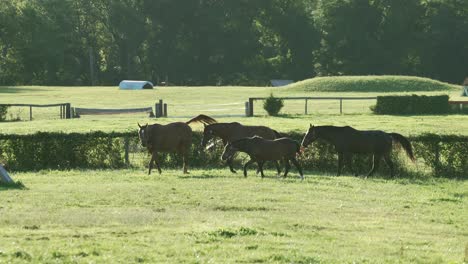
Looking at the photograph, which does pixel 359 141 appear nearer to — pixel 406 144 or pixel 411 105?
pixel 406 144

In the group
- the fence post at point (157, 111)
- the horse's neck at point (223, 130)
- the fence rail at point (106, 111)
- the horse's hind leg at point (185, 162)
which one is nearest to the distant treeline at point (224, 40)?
the fence rail at point (106, 111)

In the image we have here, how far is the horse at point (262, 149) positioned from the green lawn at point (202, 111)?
19.0ft

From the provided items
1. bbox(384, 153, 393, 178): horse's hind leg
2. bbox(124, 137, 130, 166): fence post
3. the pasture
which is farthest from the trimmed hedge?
bbox(124, 137, 130, 166): fence post

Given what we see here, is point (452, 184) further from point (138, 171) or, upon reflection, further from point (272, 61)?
point (272, 61)

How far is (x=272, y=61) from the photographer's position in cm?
11269

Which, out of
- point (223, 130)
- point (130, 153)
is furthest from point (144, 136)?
point (130, 153)

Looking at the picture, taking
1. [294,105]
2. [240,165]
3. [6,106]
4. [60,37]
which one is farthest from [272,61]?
[240,165]

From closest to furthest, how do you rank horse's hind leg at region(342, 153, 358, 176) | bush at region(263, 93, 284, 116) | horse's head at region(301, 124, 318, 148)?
horse's head at region(301, 124, 318, 148) < horse's hind leg at region(342, 153, 358, 176) < bush at region(263, 93, 284, 116)

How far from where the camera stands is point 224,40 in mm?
112688

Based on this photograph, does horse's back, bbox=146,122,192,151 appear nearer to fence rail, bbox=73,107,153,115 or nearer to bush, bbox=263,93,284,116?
fence rail, bbox=73,107,153,115

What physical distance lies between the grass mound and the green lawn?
88.8 inches

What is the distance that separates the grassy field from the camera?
1312 cm

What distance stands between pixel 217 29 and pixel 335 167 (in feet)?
285

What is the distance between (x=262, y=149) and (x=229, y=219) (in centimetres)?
752
